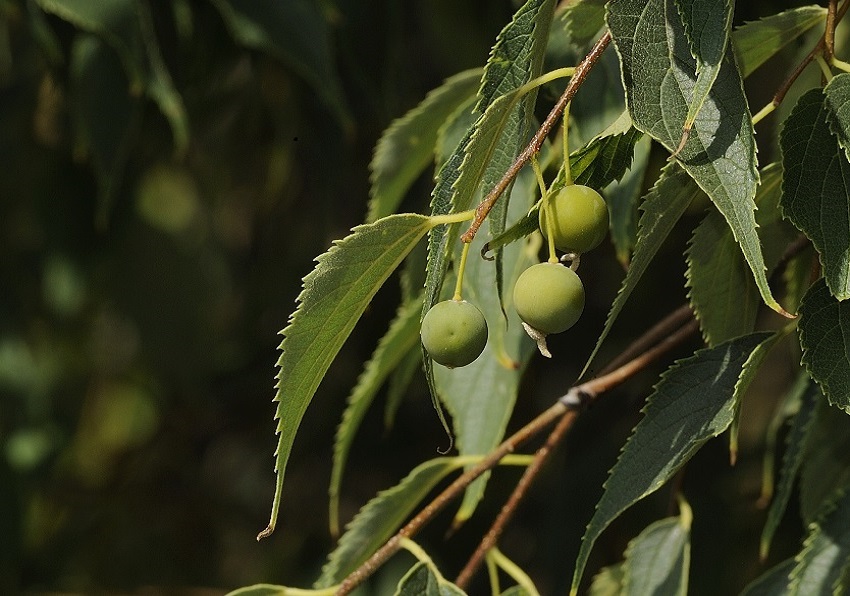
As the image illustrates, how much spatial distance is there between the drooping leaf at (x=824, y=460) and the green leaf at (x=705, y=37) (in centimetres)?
44

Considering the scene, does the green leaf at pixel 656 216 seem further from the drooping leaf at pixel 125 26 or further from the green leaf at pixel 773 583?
the drooping leaf at pixel 125 26

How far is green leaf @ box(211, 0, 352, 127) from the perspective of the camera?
127 cm

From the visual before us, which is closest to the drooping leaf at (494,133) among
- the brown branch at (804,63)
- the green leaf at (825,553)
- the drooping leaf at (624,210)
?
the brown branch at (804,63)

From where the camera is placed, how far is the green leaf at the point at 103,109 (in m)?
1.34

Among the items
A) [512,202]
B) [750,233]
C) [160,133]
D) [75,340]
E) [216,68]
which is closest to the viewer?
[750,233]

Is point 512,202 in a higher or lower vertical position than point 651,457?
higher

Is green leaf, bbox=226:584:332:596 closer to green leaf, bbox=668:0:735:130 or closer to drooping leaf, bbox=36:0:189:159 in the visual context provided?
green leaf, bbox=668:0:735:130

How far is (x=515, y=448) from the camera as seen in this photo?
0.88 meters

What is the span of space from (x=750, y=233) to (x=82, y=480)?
219 centimetres

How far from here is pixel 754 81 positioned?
76.3 inches

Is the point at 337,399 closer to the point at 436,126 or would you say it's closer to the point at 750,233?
the point at 436,126

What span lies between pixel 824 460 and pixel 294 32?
740 millimetres

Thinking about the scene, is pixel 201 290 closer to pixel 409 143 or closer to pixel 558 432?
pixel 409 143

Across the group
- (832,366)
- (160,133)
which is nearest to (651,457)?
(832,366)
